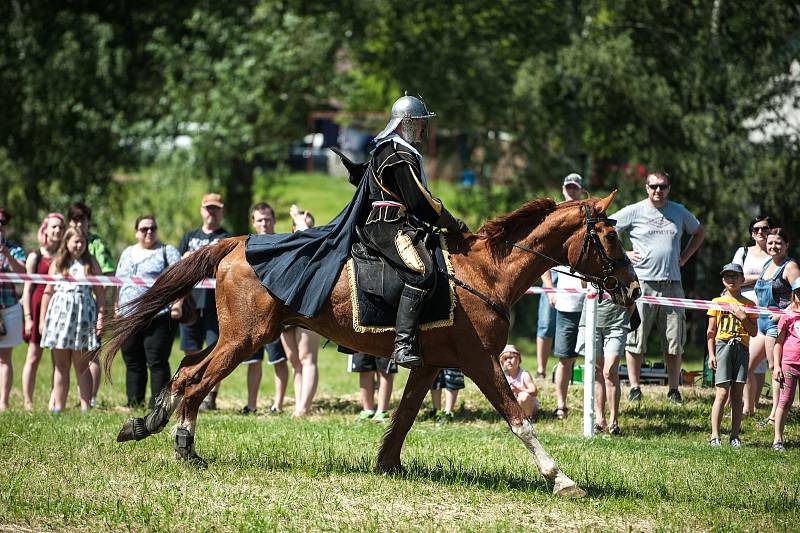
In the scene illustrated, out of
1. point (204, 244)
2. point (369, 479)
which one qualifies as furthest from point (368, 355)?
point (369, 479)

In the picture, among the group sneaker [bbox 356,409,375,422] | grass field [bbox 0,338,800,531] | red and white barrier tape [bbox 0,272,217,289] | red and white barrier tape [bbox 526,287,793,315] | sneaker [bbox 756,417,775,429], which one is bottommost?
sneaker [bbox 356,409,375,422]

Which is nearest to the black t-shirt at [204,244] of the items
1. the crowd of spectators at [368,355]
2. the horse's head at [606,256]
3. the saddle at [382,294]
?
the crowd of spectators at [368,355]

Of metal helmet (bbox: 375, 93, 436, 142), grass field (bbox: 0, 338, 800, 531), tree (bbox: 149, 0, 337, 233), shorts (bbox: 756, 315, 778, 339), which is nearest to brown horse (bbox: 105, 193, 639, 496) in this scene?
grass field (bbox: 0, 338, 800, 531)

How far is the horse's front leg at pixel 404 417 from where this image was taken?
8.16m

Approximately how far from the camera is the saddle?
764 cm

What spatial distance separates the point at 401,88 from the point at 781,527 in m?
19.8

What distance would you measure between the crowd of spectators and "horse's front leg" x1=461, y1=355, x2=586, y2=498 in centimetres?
338

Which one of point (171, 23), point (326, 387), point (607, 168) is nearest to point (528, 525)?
point (326, 387)

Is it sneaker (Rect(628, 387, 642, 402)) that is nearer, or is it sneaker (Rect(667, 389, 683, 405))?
sneaker (Rect(667, 389, 683, 405))

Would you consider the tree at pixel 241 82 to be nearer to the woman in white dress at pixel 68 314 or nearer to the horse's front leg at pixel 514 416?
the woman in white dress at pixel 68 314

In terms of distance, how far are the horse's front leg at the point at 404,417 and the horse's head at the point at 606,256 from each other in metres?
1.54

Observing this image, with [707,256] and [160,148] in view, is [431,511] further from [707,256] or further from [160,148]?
[160,148]

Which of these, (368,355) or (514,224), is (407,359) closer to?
(514,224)

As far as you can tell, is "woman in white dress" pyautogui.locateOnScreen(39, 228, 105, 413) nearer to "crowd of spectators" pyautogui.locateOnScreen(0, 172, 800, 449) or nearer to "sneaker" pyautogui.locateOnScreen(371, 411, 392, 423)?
"crowd of spectators" pyautogui.locateOnScreen(0, 172, 800, 449)
